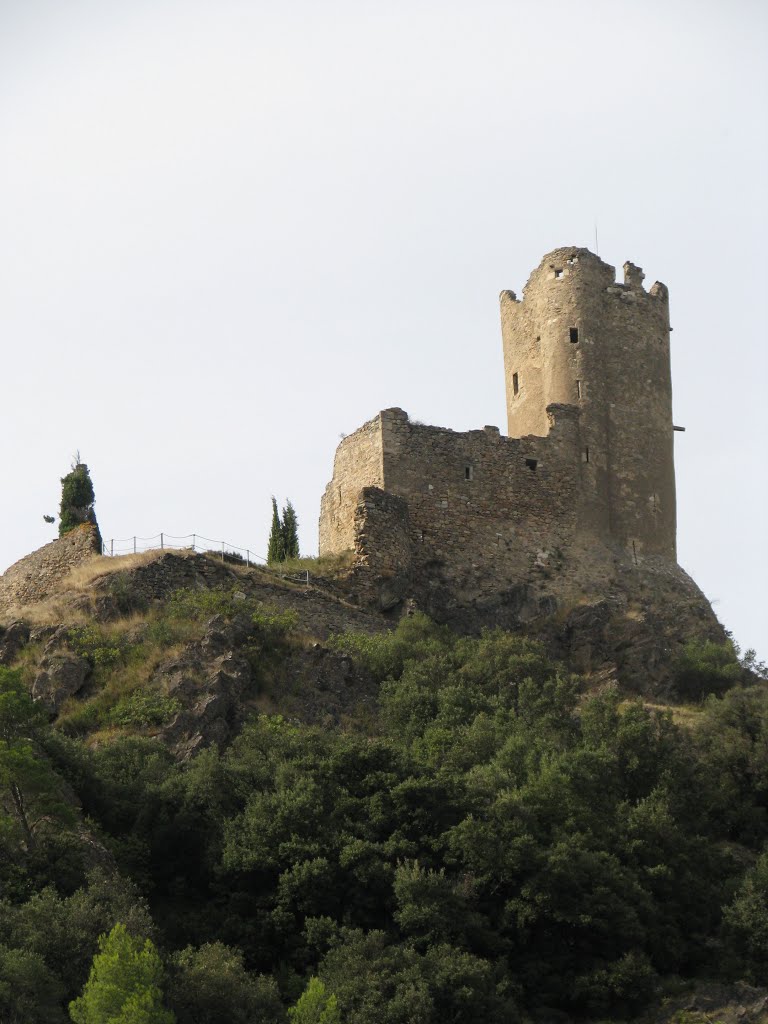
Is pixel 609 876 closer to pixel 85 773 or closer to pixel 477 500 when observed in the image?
pixel 85 773

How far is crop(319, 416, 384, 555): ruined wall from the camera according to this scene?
4028 centimetres

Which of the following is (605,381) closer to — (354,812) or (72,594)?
(72,594)

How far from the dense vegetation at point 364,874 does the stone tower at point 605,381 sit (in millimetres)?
11340

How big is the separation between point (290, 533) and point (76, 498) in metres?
5.81

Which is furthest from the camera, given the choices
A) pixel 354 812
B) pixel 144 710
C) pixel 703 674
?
pixel 703 674

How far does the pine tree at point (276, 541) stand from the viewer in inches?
1652

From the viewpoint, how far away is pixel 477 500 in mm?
41281

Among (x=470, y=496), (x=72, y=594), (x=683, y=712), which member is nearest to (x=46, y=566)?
(x=72, y=594)

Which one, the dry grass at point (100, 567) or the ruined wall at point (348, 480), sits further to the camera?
the ruined wall at point (348, 480)

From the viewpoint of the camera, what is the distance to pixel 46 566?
1448 inches

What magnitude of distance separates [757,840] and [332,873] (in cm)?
875

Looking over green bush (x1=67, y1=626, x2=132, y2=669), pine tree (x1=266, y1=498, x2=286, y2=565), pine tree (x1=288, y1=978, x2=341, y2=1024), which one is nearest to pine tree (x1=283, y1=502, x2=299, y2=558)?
pine tree (x1=266, y1=498, x2=286, y2=565)

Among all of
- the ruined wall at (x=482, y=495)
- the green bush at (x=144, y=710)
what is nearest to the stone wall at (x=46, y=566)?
the green bush at (x=144, y=710)

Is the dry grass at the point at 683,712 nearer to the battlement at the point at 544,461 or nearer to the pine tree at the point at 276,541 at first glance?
the battlement at the point at 544,461
